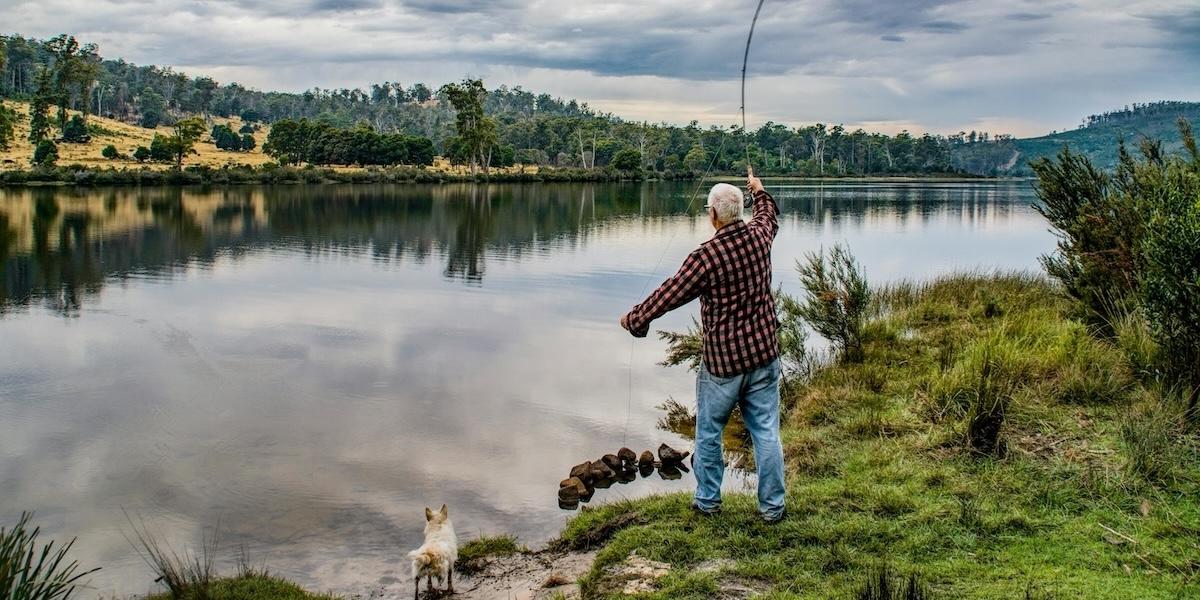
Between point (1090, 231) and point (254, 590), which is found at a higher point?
point (1090, 231)

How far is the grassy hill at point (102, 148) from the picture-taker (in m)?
84.8

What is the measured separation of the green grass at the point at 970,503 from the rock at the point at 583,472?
5.46ft

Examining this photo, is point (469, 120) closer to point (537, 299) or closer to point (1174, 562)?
point (537, 299)

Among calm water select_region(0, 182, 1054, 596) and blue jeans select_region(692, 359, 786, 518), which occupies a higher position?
blue jeans select_region(692, 359, 786, 518)

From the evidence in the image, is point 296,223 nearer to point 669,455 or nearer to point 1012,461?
point 669,455

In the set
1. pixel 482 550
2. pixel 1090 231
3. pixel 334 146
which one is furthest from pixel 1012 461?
pixel 334 146

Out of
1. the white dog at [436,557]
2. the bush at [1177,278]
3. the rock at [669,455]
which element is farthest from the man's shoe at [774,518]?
the rock at [669,455]

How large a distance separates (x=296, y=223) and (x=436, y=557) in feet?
138

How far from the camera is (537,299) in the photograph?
23.6 metres

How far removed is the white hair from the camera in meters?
6.18

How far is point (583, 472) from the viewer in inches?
385

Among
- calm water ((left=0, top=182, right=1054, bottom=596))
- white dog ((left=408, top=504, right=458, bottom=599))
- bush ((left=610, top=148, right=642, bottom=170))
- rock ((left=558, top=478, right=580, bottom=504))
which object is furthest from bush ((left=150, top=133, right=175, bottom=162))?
white dog ((left=408, top=504, right=458, bottom=599))

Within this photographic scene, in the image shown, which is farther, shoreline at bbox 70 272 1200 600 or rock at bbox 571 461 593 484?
rock at bbox 571 461 593 484

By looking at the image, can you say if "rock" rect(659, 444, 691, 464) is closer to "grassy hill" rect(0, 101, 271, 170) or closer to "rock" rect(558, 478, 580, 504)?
"rock" rect(558, 478, 580, 504)
